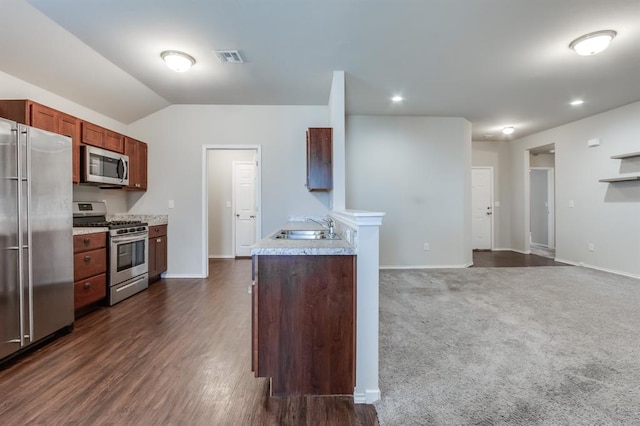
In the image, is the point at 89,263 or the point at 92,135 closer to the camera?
the point at 89,263

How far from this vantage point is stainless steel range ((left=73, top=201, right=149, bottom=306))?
11.1 feet

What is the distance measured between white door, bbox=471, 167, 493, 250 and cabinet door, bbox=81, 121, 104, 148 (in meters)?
7.08

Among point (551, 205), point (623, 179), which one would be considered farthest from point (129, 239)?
point (551, 205)

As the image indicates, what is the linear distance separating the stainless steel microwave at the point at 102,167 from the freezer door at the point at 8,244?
1336 mm

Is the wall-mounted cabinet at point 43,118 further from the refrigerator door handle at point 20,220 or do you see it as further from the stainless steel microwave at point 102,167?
the refrigerator door handle at point 20,220

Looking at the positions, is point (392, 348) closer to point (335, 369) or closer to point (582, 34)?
point (335, 369)

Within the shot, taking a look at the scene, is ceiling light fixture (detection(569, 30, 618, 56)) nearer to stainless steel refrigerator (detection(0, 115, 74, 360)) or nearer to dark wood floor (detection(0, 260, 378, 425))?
dark wood floor (detection(0, 260, 378, 425))

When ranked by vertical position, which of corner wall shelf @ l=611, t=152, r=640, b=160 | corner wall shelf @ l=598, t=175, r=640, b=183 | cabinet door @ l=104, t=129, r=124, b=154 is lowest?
corner wall shelf @ l=598, t=175, r=640, b=183

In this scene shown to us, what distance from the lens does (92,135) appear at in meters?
3.50

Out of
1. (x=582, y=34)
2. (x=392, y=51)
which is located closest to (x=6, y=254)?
(x=392, y=51)

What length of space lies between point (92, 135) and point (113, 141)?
0.33 meters

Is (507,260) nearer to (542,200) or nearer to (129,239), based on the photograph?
(542,200)

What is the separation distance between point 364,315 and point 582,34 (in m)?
3.14

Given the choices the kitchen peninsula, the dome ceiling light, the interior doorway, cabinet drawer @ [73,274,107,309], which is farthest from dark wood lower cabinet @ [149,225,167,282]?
the interior doorway
